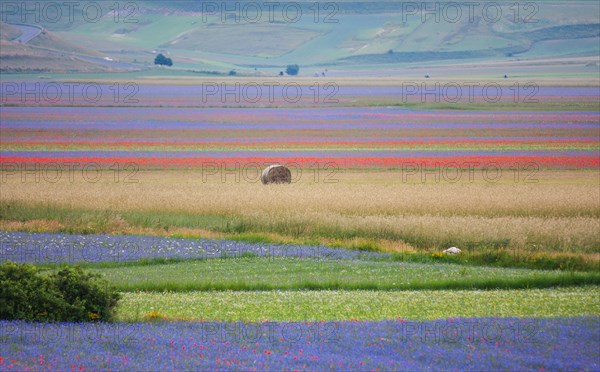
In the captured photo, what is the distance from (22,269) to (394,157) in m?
41.0

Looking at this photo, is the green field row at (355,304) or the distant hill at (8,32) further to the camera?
the distant hill at (8,32)

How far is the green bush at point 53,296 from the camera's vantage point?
47.1 feet

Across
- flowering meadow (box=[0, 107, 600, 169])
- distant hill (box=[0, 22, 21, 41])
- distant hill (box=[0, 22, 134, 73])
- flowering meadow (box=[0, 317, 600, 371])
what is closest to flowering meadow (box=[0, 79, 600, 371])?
flowering meadow (box=[0, 317, 600, 371])

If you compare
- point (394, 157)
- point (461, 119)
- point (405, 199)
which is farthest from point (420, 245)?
point (461, 119)

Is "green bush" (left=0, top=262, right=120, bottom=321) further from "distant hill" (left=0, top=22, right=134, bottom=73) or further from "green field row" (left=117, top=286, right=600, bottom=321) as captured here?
"distant hill" (left=0, top=22, right=134, bottom=73)

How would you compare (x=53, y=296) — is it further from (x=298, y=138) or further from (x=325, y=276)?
(x=298, y=138)

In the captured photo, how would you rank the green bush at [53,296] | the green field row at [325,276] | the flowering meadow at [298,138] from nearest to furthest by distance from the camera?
the green bush at [53,296] → the green field row at [325,276] → the flowering meadow at [298,138]

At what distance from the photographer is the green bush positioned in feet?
47.1

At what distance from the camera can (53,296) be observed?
1441 cm

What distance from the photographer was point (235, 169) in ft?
159

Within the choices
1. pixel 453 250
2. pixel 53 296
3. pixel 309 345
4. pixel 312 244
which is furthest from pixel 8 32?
pixel 309 345

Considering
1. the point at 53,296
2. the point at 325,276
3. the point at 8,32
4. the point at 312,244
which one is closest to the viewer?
the point at 53,296

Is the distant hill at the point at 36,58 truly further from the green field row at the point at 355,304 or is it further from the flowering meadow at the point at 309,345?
the flowering meadow at the point at 309,345

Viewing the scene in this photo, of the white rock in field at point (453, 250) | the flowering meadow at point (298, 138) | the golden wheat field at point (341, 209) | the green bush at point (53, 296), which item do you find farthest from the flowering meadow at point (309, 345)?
the flowering meadow at point (298, 138)
